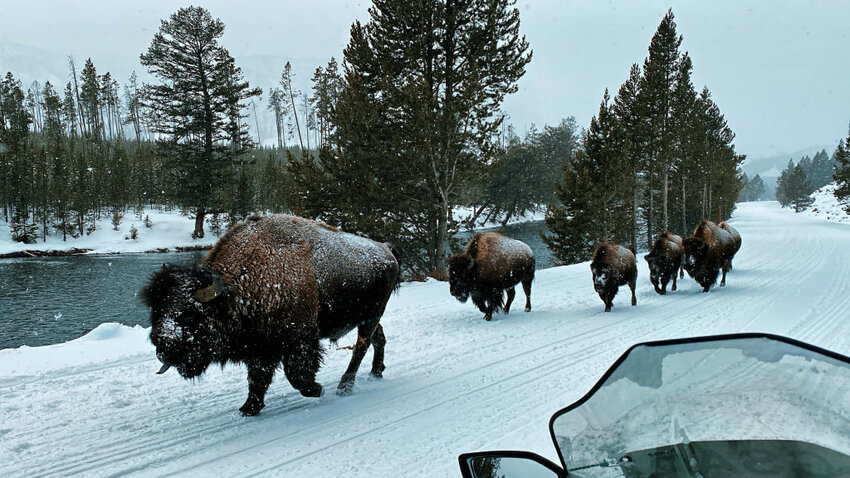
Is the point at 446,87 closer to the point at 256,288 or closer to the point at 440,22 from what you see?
the point at 440,22

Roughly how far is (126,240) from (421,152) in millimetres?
36345

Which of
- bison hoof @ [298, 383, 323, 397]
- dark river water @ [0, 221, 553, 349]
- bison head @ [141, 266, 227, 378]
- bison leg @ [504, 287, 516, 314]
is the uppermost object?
bison head @ [141, 266, 227, 378]

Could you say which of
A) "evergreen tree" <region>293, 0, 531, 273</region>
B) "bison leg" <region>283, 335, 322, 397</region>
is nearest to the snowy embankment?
"bison leg" <region>283, 335, 322, 397</region>

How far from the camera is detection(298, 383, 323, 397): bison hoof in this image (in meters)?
4.53

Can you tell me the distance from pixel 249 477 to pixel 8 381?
12.9 feet

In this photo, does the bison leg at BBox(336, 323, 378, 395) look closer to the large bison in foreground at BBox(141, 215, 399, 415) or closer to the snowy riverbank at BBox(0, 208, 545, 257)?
the large bison in foreground at BBox(141, 215, 399, 415)

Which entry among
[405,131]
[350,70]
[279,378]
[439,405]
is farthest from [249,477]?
[350,70]

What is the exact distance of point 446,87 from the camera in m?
16.6

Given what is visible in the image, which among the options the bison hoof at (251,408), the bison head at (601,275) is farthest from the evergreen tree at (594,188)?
the bison hoof at (251,408)

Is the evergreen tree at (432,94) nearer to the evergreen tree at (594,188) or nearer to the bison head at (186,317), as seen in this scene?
the evergreen tree at (594,188)

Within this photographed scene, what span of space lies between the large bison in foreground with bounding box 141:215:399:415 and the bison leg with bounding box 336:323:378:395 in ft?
0.04

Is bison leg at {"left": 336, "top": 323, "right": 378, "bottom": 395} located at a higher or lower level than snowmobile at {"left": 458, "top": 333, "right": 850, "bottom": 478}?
lower

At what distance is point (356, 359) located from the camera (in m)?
5.21

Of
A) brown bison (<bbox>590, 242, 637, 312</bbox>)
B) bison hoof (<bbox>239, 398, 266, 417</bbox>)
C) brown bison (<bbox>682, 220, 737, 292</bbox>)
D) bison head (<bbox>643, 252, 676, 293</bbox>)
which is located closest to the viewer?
bison hoof (<bbox>239, 398, 266, 417</bbox>)
